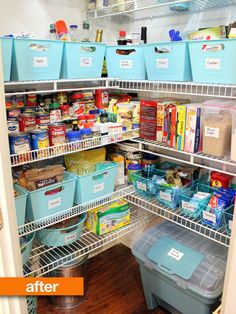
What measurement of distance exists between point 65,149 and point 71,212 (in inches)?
14.2

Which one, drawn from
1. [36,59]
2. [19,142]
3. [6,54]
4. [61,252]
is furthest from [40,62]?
[61,252]

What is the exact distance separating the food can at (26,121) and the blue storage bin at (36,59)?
0.57 ft

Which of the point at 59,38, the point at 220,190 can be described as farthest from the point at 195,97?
the point at 59,38

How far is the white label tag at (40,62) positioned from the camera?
1.32 m

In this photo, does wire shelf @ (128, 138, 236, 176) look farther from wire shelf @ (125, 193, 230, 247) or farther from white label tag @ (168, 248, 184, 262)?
white label tag @ (168, 248, 184, 262)

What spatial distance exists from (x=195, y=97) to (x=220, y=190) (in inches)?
22.3

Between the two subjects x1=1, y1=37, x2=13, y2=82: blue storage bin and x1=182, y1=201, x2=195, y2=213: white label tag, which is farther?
x1=182, y1=201, x2=195, y2=213: white label tag

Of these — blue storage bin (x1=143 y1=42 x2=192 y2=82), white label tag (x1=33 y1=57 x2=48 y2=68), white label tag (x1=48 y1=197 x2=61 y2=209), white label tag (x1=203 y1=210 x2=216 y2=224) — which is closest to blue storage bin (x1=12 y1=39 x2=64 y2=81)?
white label tag (x1=33 y1=57 x2=48 y2=68)

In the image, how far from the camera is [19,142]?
1.27 m

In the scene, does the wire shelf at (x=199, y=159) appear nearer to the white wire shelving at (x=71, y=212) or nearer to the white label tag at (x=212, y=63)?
the white wire shelving at (x=71, y=212)

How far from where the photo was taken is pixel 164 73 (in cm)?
147

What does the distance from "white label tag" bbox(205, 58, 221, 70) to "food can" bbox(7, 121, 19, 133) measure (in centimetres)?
92

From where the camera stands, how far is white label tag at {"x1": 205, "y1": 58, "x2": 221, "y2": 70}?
4.06 feet

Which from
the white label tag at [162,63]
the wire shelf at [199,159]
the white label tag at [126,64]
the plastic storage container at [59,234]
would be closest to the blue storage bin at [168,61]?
the white label tag at [162,63]
